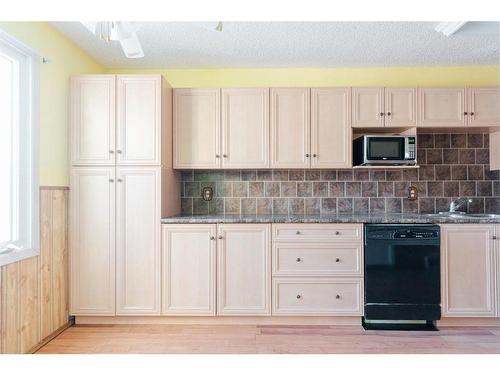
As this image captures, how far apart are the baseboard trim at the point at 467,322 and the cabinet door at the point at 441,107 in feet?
5.25

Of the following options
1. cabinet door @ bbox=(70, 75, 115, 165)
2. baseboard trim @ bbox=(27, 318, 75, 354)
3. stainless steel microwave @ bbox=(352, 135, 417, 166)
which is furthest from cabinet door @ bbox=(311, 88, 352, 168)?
baseboard trim @ bbox=(27, 318, 75, 354)

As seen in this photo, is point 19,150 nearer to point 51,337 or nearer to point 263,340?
point 51,337

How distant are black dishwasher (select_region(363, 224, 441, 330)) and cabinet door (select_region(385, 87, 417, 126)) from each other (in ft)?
3.07

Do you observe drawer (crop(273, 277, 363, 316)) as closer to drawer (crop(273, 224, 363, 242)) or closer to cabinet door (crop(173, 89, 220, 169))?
drawer (crop(273, 224, 363, 242))

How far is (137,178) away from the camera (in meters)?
2.87

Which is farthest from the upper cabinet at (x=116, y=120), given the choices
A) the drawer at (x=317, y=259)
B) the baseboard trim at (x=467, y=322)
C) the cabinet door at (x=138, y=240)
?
the baseboard trim at (x=467, y=322)

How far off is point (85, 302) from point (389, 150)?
8.98ft

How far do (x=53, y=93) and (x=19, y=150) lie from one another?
54 cm

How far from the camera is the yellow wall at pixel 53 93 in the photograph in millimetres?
2510

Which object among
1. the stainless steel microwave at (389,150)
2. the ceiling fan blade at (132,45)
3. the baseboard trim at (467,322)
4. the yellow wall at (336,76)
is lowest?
the baseboard trim at (467,322)

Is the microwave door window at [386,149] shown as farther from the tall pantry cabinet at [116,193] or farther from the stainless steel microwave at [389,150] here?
the tall pantry cabinet at [116,193]

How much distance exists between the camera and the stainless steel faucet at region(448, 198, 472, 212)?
11.0 ft

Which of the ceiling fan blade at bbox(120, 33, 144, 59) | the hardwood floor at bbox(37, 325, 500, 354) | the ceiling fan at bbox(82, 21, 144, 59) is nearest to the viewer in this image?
the ceiling fan at bbox(82, 21, 144, 59)
